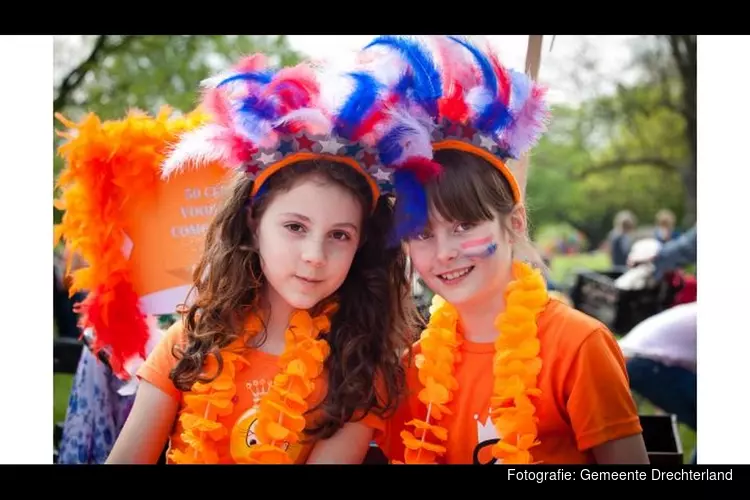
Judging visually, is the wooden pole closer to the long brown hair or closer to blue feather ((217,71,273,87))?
the long brown hair

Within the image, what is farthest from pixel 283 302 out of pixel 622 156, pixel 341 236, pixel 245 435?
pixel 622 156

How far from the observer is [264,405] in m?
2.11

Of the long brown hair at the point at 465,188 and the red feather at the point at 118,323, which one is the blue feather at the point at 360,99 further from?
the red feather at the point at 118,323

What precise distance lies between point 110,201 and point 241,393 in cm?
89

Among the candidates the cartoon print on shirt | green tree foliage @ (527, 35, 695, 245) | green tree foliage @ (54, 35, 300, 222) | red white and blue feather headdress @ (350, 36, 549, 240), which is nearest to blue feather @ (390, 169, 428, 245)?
red white and blue feather headdress @ (350, 36, 549, 240)

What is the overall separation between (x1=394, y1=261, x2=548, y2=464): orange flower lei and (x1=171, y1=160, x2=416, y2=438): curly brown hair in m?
0.09

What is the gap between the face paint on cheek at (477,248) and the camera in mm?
2143

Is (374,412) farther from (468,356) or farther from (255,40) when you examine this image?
(255,40)

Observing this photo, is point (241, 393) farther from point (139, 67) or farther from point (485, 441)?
point (139, 67)

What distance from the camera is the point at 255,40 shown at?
721cm

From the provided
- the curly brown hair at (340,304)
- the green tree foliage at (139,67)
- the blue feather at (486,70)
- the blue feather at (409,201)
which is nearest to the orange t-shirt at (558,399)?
the curly brown hair at (340,304)

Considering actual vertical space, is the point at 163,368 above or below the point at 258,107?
below
